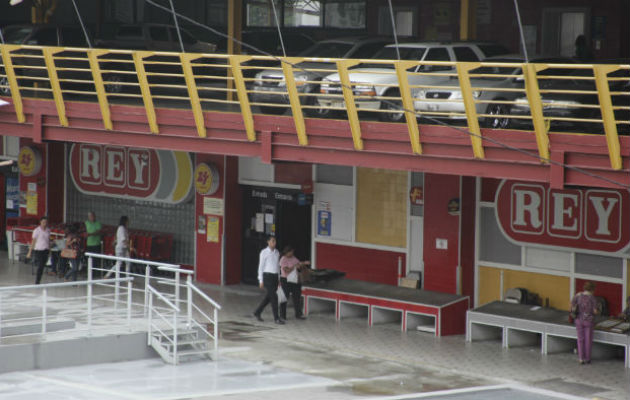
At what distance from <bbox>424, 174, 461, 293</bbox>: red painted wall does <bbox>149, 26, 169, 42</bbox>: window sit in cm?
1045

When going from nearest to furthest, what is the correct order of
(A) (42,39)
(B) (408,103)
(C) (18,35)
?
(B) (408,103) < (A) (42,39) < (C) (18,35)

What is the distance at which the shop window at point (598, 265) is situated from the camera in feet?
70.0

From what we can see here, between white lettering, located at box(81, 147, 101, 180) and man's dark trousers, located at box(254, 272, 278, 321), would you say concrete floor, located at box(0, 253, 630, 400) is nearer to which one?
man's dark trousers, located at box(254, 272, 278, 321)

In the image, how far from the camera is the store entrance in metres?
26.8

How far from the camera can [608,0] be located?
25.1 meters

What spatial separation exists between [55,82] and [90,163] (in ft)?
26.1

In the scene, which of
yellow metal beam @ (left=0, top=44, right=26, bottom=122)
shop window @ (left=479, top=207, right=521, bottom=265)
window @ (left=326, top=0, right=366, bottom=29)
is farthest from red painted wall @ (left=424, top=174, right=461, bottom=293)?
yellow metal beam @ (left=0, top=44, right=26, bottom=122)

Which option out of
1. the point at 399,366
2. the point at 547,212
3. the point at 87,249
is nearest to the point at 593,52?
the point at 547,212

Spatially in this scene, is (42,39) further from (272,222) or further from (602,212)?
(602,212)

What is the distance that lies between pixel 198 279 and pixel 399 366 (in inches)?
377

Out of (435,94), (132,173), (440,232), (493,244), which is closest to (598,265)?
(493,244)

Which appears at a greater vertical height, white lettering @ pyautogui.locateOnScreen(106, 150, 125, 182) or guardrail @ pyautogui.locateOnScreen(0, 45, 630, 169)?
guardrail @ pyautogui.locateOnScreen(0, 45, 630, 169)

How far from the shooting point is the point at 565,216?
72.1 feet

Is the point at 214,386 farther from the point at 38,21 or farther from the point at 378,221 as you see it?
the point at 38,21
